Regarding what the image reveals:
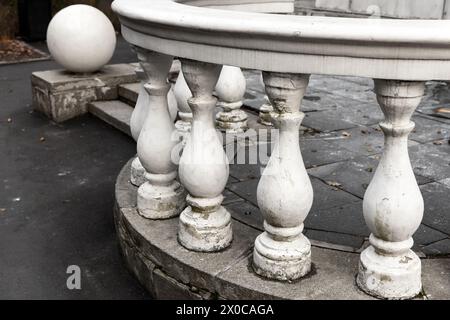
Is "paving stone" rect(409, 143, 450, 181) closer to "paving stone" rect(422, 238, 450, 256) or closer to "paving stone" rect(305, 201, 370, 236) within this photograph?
"paving stone" rect(305, 201, 370, 236)

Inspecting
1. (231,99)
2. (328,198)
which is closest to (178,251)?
(328,198)

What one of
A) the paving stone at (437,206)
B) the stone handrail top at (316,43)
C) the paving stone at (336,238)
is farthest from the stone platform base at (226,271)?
the stone handrail top at (316,43)

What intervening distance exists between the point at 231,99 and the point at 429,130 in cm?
189

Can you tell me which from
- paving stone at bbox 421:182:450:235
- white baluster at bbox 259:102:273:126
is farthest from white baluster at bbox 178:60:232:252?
white baluster at bbox 259:102:273:126

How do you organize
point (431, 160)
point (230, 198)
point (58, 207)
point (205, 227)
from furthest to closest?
point (431, 160), point (58, 207), point (230, 198), point (205, 227)

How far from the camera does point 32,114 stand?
23.5ft

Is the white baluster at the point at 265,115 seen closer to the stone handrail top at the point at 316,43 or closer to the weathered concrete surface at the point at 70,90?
the weathered concrete surface at the point at 70,90

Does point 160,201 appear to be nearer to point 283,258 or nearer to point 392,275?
point 283,258

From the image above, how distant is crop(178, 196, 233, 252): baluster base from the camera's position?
2967mm

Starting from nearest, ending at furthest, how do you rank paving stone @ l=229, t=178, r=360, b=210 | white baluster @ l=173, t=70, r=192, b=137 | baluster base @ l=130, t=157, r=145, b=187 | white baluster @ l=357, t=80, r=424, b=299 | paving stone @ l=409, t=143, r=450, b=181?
white baluster @ l=357, t=80, r=424, b=299
baluster base @ l=130, t=157, r=145, b=187
paving stone @ l=229, t=178, r=360, b=210
paving stone @ l=409, t=143, r=450, b=181
white baluster @ l=173, t=70, r=192, b=137

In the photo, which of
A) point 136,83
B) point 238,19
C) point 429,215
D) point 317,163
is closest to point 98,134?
point 136,83

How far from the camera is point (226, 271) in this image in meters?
2.81

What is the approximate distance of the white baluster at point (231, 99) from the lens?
527 centimetres

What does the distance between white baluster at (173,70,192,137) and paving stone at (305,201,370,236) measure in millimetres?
1315
